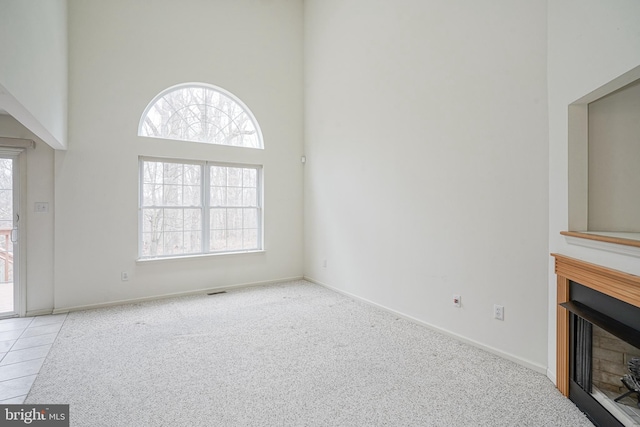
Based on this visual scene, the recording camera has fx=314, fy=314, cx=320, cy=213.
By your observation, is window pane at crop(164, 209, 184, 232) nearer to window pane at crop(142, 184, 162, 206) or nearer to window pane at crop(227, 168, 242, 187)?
window pane at crop(142, 184, 162, 206)

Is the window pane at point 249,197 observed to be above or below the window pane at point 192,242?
above

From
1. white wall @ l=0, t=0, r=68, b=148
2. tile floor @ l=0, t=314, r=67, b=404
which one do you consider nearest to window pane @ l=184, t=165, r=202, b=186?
white wall @ l=0, t=0, r=68, b=148

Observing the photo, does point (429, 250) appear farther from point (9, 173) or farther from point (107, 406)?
point (9, 173)

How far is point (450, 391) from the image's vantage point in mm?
2154

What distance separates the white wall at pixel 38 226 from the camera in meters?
3.66

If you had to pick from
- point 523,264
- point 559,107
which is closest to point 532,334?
point 523,264

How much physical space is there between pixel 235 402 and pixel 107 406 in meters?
0.80

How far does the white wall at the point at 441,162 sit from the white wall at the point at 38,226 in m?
3.52

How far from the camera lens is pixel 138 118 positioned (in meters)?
4.16

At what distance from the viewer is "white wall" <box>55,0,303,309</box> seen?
12.6 ft

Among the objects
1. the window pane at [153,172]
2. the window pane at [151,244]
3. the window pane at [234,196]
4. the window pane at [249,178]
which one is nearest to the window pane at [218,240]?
the window pane at [234,196]

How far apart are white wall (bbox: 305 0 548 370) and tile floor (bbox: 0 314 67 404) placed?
10.8 feet

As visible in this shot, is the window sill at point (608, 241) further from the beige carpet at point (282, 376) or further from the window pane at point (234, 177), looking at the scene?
the window pane at point (234, 177)

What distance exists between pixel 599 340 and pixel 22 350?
4493mm
